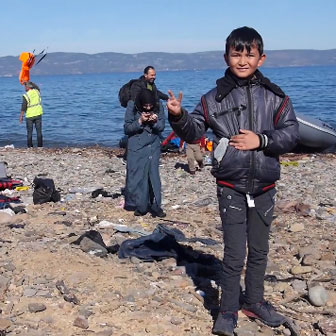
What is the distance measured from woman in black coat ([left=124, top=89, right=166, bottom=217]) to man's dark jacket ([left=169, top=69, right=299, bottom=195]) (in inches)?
150

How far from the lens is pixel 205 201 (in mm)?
9484

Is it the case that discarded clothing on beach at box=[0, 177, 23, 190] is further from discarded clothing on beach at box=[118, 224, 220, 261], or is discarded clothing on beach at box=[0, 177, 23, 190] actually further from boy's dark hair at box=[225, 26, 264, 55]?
boy's dark hair at box=[225, 26, 264, 55]

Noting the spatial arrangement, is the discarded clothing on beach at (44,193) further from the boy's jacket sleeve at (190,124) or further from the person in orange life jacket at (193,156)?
the boy's jacket sleeve at (190,124)

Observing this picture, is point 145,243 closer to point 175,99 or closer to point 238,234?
point 238,234

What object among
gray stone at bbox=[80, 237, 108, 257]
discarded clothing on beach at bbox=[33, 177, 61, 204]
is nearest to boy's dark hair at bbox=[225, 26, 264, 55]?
gray stone at bbox=[80, 237, 108, 257]

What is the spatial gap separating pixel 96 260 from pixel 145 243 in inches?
27.0

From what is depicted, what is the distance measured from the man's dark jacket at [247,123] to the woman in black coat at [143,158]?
3.82 meters

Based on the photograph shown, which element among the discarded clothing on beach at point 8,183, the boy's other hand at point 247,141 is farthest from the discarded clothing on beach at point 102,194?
the boy's other hand at point 247,141

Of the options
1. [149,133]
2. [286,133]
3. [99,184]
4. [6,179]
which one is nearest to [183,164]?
[99,184]

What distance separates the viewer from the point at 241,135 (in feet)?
13.1

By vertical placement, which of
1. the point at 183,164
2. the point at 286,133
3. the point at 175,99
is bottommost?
the point at 183,164

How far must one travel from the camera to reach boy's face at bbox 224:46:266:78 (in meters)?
4.02

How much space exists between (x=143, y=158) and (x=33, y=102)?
10374 millimetres

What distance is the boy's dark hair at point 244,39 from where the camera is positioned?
3990 millimetres
